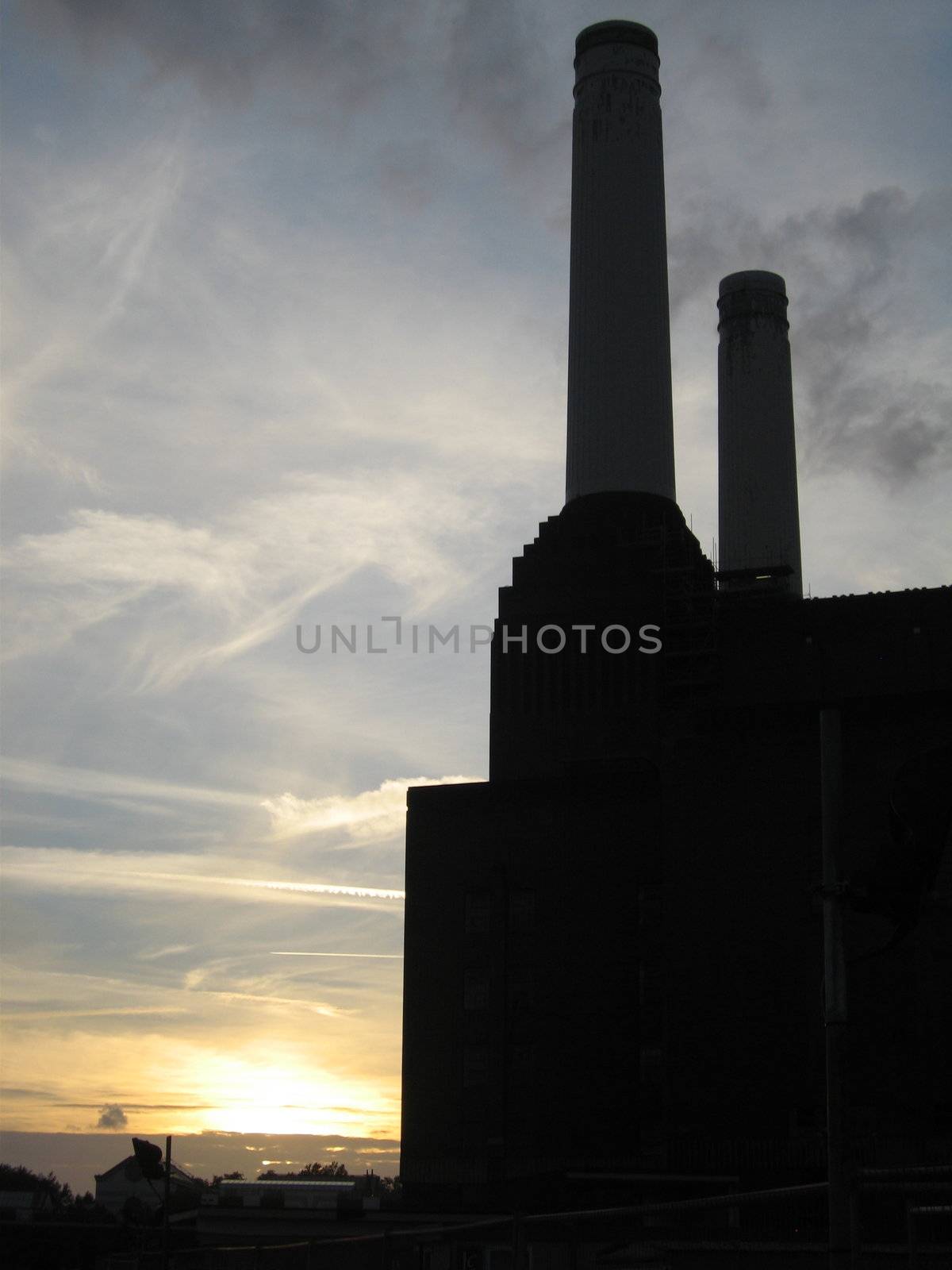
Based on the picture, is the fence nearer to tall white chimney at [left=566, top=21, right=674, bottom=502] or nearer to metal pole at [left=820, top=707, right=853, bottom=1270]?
metal pole at [left=820, top=707, right=853, bottom=1270]

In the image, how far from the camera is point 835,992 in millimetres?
7598

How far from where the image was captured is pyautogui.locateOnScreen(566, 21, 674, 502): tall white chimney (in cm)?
5175

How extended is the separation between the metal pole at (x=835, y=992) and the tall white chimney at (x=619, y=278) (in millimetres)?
43801

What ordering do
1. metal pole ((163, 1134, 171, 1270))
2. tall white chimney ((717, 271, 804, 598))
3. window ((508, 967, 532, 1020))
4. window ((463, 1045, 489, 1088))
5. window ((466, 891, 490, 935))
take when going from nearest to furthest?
1. metal pole ((163, 1134, 171, 1270))
2. window ((463, 1045, 489, 1088))
3. window ((508, 967, 532, 1020))
4. window ((466, 891, 490, 935))
5. tall white chimney ((717, 271, 804, 598))

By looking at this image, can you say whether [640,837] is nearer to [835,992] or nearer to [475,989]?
[475,989]

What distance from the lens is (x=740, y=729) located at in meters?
44.8

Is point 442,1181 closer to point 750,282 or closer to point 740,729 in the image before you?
point 740,729

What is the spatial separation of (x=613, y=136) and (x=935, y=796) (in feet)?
166

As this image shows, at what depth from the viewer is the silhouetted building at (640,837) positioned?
4131 cm

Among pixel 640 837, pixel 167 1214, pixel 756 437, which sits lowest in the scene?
pixel 167 1214

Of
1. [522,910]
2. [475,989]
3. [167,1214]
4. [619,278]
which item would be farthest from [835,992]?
[619,278]

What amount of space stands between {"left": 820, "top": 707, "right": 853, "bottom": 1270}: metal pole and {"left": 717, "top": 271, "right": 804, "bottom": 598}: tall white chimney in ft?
182

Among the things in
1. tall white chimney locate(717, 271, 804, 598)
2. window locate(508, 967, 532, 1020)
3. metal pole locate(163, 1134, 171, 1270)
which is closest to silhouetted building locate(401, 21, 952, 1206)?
window locate(508, 967, 532, 1020)

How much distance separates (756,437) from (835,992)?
189ft
